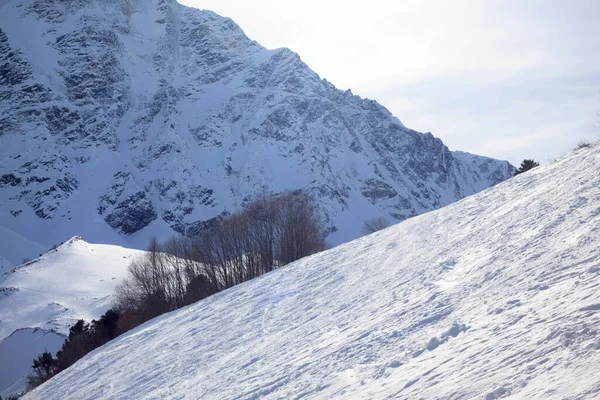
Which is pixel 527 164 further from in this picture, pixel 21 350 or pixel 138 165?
pixel 138 165

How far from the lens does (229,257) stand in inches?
1684

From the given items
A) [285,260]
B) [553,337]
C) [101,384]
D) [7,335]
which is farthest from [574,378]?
[7,335]

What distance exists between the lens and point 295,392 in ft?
24.7

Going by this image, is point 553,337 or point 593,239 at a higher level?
point 593,239

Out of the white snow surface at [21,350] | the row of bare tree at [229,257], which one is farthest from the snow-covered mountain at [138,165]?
the row of bare tree at [229,257]

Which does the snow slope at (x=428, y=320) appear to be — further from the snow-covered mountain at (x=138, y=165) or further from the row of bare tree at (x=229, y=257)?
the snow-covered mountain at (x=138, y=165)

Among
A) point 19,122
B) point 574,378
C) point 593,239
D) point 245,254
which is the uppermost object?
point 19,122

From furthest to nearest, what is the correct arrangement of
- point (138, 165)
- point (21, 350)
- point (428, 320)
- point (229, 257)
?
point (138, 165) → point (21, 350) → point (229, 257) → point (428, 320)

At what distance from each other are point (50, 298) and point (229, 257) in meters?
23.4

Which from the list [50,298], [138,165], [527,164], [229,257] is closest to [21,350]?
[50,298]

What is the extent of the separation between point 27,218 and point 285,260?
13828 cm

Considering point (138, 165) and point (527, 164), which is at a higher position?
point (138, 165)

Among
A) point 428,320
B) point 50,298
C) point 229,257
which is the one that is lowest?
point 428,320

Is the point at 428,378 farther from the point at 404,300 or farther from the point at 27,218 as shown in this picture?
the point at 27,218
